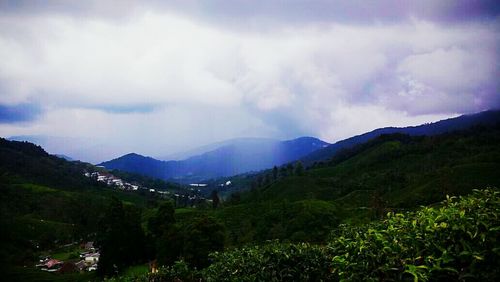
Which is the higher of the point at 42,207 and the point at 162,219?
the point at 162,219

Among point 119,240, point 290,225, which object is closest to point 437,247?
point 119,240

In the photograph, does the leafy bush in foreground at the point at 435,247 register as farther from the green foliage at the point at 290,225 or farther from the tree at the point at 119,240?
the tree at the point at 119,240

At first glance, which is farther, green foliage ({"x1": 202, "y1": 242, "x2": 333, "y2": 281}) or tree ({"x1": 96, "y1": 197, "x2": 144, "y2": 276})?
tree ({"x1": 96, "y1": 197, "x2": 144, "y2": 276})

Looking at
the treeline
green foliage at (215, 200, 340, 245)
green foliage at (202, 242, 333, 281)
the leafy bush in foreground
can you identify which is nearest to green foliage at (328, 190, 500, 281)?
the leafy bush in foreground

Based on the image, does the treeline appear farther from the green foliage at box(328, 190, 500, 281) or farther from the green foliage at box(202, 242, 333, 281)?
the green foliage at box(328, 190, 500, 281)

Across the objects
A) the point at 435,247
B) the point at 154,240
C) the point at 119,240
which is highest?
the point at 435,247

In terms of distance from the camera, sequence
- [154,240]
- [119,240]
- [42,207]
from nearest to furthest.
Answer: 1. [119,240]
2. [154,240]
3. [42,207]

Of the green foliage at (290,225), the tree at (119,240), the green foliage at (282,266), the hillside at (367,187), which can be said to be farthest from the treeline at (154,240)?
the green foliage at (282,266)

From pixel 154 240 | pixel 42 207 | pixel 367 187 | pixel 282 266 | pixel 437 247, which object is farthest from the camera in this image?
pixel 42 207

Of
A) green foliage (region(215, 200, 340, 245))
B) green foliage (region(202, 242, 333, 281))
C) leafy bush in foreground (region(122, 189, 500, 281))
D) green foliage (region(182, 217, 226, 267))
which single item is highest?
leafy bush in foreground (region(122, 189, 500, 281))

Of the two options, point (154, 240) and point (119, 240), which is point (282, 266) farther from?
point (154, 240)

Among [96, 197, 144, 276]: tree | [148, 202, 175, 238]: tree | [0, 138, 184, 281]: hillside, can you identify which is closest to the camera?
[96, 197, 144, 276]: tree

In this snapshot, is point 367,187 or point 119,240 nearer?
point 119,240

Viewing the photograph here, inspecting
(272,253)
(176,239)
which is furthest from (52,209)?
(272,253)
